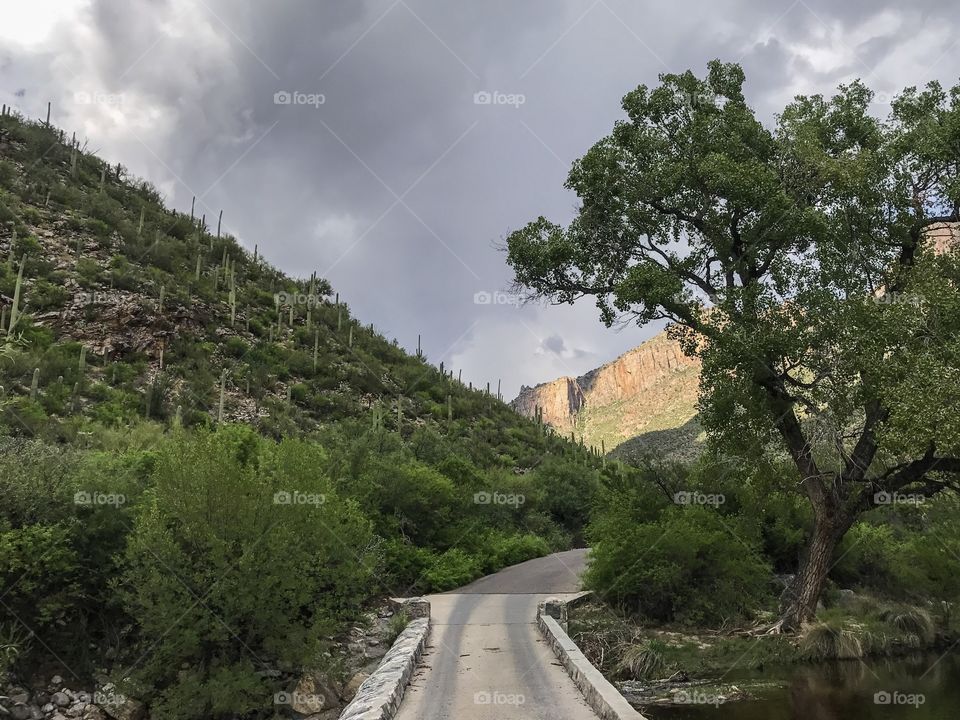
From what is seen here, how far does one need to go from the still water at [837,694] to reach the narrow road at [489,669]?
3052 mm

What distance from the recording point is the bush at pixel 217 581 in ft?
39.1

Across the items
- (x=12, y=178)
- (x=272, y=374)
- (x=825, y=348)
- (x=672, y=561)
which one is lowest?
(x=672, y=561)

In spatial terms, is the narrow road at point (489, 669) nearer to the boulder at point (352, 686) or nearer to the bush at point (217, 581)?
the boulder at point (352, 686)

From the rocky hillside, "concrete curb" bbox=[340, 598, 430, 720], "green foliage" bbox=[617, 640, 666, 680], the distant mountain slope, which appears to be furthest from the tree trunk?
the rocky hillside

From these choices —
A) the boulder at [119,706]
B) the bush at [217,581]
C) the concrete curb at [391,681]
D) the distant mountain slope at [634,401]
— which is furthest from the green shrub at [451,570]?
the distant mountain slope at [634,401]

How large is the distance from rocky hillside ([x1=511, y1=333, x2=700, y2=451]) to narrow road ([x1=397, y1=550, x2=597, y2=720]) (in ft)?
217

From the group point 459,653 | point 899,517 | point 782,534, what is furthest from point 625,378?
point 459,653

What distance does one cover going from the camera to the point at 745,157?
17.7 m

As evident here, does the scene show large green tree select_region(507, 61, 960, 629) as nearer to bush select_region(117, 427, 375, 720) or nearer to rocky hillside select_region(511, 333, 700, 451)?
bush select_region(117, 427, 375, 720)

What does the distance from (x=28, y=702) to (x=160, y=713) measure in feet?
8.95

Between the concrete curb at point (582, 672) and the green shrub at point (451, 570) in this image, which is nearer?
the concrete curb at point (582, 672)

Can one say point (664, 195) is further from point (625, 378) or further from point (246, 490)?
point (625, 378)

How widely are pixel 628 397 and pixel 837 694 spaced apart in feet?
438

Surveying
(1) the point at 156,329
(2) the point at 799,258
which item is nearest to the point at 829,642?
(2) the point at 799,258
